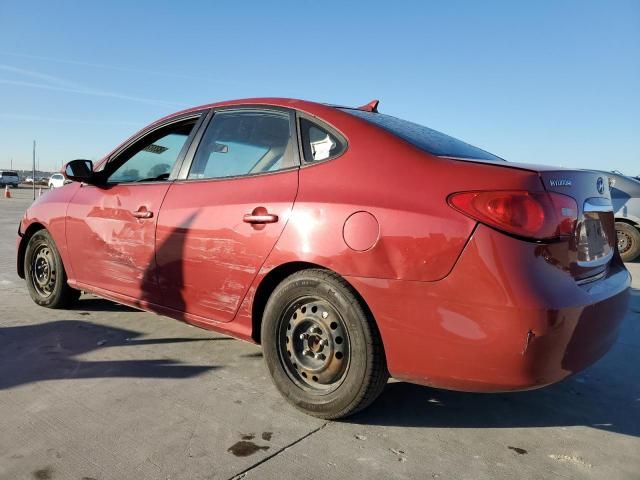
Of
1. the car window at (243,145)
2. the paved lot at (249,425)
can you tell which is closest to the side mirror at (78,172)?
the car window at (243,145)

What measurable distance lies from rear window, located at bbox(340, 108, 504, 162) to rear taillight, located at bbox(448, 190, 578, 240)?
0.39 m

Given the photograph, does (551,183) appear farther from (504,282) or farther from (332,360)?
(332,360)

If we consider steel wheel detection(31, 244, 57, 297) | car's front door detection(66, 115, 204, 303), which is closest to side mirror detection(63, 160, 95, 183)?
car's front door detection(66, 115, 204, 303)

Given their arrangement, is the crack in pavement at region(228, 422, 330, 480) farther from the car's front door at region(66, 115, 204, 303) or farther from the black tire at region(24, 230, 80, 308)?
the black tire at region(24, 230, 80, 308)

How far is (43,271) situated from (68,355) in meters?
1.45

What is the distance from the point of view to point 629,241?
8.53m

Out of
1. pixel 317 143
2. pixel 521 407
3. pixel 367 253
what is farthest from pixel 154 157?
pixel 521 407

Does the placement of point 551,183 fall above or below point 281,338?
above

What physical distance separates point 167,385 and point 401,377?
1.39 meters

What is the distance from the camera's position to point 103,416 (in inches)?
98.4

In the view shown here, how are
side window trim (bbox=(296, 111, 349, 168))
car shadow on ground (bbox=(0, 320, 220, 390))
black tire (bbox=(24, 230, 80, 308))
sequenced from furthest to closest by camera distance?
black tire (bbox=(24, 230, 80, 308)) < car shadow on ground (bbox=(0, 320, 220, 390)) < side window trim (bbox=(296, 111, 349, 168))

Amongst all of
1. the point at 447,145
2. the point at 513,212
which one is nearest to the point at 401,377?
the point at 513,212

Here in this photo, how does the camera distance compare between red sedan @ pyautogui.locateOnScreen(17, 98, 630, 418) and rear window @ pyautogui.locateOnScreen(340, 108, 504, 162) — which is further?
rear window @ pyautogui.locateOnScreen(340, 108, 504, 162)

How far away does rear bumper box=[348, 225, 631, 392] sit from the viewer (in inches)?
79.0
